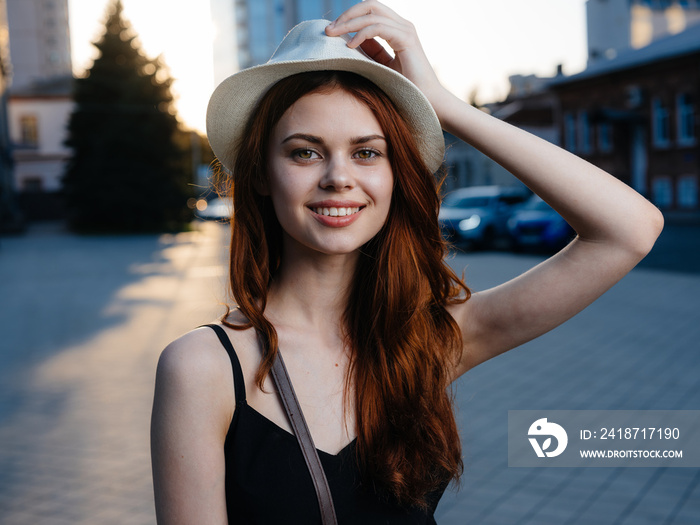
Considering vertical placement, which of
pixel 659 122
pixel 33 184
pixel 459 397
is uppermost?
pixel 659 122

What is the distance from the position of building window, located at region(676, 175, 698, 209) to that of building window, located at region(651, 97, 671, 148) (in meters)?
2.11

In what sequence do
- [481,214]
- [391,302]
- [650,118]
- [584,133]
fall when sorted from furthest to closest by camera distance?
[584,133]
[650,118]
[481,214]
[391,302]

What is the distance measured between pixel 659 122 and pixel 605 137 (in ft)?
9.45

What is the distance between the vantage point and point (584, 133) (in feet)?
117

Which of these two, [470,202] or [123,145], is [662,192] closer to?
[470,202]

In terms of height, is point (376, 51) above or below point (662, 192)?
above

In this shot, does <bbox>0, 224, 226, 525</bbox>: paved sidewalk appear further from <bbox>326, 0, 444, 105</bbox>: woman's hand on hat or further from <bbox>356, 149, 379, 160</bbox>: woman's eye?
<bbox>326, 0, 444, 105</bbox>: woman's hand on hat

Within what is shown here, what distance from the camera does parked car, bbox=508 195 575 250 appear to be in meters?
18.2

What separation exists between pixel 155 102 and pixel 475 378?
34.0 metres

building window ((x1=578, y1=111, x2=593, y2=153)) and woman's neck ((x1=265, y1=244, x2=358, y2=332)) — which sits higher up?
building window ((x1=578, y1=111, x2=593, y2=153))

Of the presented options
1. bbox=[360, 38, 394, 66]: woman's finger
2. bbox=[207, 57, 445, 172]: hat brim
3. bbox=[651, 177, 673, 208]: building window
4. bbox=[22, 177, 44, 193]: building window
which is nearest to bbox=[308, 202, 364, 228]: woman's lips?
bbox=[207, 57, 445, 172]: hat brim

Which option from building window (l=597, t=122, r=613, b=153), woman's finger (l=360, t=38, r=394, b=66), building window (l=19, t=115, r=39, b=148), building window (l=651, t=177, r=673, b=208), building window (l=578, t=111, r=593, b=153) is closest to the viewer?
woman's finger (l=360, t=38, r=394, b=66)

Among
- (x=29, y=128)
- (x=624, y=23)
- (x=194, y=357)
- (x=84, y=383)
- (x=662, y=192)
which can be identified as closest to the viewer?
(x=194, y=357)

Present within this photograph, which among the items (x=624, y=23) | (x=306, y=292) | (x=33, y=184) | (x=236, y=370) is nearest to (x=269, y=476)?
(x=236, y=370)
